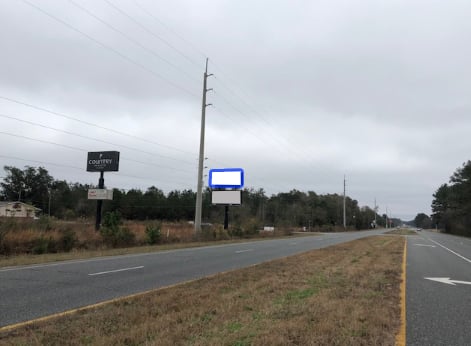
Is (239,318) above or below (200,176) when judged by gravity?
below

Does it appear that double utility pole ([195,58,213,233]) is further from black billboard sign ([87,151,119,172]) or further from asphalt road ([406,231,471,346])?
asphalt road ([406,231,471,346])

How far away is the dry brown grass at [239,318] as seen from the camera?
5602mm

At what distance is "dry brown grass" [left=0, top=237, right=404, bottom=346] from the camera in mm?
5602

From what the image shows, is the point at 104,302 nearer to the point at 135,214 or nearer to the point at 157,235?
the point at 157,235

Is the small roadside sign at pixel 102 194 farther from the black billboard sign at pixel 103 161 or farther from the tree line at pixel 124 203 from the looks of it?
the tree line at pixel 124 203

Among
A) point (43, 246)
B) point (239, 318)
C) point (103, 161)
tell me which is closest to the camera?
point (239, 318)

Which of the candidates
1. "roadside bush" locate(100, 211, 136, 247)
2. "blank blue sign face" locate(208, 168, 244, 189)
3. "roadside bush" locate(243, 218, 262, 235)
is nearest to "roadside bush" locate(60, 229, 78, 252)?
"roadside bush" locate(100, 211, 136, 247)

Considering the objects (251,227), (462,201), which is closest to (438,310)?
(251,227)

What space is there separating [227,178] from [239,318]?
164 ft

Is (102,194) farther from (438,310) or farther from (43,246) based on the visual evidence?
(438,310)

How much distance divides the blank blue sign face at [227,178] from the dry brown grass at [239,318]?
149ft

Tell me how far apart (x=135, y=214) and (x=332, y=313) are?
10773cm

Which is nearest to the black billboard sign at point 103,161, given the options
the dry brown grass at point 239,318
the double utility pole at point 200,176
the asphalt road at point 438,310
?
the double utility pole at point 200,176

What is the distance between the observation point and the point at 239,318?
6.77 meters
